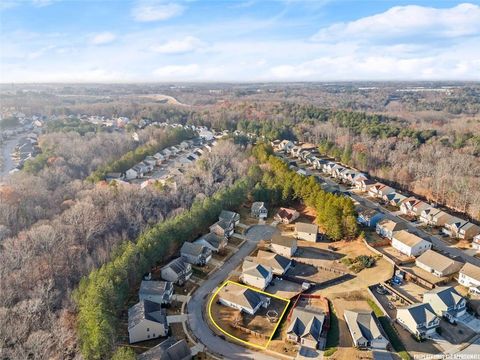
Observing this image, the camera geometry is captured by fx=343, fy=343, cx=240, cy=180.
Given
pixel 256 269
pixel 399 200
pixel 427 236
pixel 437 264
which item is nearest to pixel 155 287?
pixel 256 269

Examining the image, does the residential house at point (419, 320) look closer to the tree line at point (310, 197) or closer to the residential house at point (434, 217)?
the tree line at point (310, 197)

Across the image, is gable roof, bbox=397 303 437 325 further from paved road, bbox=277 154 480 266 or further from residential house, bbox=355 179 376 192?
residential house, bbox=355 179 376 192

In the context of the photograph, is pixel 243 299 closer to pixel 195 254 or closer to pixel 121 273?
pixel 195 254

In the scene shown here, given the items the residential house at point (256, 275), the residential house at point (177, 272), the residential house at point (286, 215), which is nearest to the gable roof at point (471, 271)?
the residential house at point (256, 275)

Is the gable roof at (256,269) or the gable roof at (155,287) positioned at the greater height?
the gable roof at (256,269)

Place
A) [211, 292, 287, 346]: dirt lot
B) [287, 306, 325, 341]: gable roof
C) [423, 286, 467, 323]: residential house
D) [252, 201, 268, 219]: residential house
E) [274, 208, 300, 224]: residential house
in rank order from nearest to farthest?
[287, 306, 325, 341]: gable roof < [211, 292, 287, 346]: dirt lot < [423, 286, 467, 323]: residential house < [274, 208, 300, 224]: residential house < [252, 201, 268, 219]: residential house

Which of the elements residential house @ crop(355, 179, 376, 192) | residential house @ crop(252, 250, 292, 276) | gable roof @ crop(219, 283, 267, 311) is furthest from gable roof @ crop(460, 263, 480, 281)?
residential house @ crop(355, 179, 376, 192)
